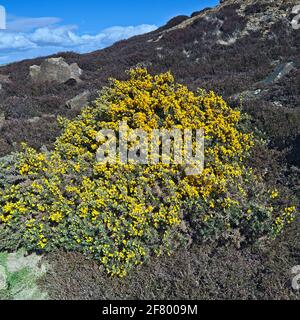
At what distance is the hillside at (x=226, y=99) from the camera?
4926mm

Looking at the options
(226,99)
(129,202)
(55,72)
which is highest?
(55,72)

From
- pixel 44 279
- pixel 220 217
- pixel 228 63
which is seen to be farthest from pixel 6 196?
pixel 228 63

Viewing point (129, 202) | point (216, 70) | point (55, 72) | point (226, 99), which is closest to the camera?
point (129, 202)

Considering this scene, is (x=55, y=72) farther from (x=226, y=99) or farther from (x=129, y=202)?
(x=129, y=202)

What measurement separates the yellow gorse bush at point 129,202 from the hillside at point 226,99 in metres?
0.29

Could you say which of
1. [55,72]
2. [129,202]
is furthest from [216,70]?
[129,202]

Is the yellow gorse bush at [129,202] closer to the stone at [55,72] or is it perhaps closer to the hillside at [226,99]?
the hillside at [226,99]

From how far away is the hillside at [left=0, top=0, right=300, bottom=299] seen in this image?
16.2 ft

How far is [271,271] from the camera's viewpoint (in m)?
4.98

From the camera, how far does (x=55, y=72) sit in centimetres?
1839

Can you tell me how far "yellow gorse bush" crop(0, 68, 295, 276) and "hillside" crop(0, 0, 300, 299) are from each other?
0.29 m

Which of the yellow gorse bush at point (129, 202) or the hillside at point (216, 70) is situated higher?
the hillside at point (216, 70)

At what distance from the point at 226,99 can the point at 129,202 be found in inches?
206

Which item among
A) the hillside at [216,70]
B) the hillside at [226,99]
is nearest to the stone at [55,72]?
the hillside at [226,99]
